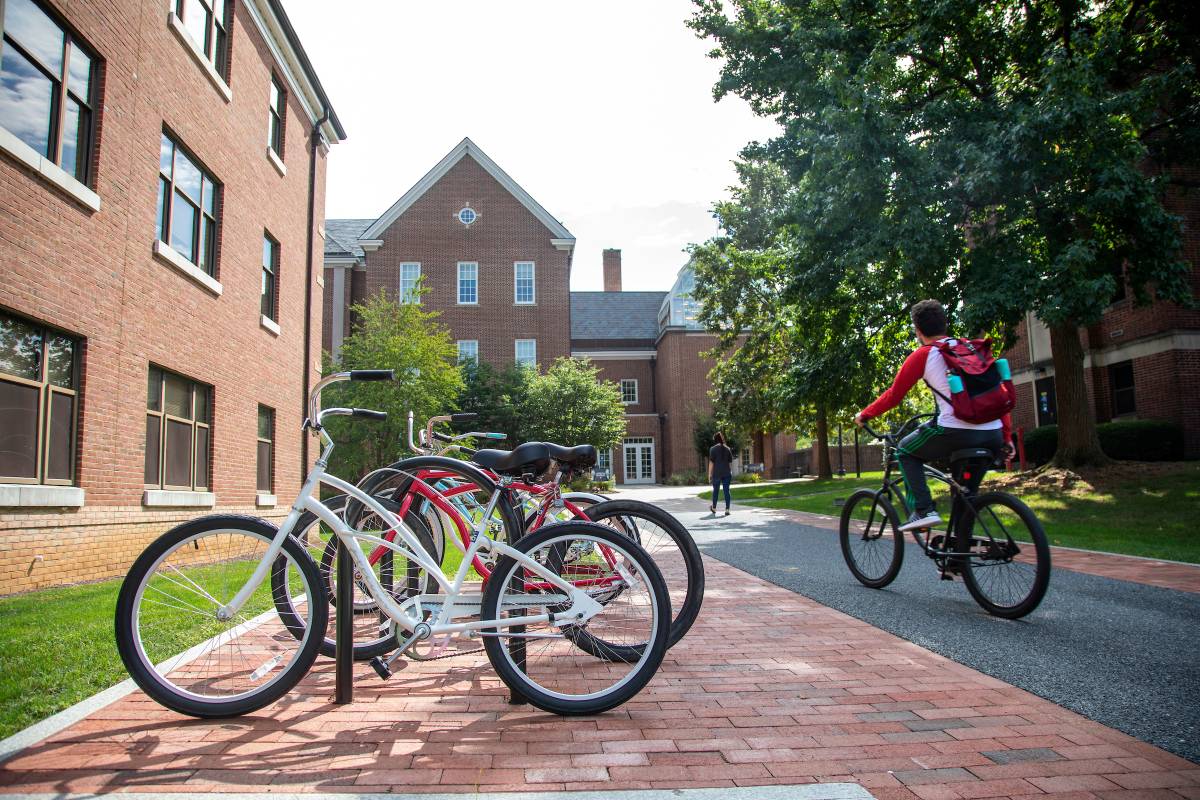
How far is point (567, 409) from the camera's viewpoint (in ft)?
105

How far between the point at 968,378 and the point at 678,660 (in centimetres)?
281

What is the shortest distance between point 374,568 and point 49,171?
6.51m

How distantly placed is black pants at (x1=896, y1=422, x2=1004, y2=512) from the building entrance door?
4098 centimetres

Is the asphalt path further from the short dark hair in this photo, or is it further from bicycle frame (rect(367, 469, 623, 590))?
bicycle frame (rect(367, 469, 623, 590))

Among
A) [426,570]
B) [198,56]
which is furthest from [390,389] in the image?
A: [426,570]

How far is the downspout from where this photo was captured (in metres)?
16.8

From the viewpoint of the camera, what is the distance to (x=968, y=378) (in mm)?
5301

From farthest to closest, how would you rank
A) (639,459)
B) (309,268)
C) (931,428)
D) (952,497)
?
(639,459) < (309,268) < (952,497) < (931,428)

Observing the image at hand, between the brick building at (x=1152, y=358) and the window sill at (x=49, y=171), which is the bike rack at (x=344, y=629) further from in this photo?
the brick building at (x=1152, y=358)

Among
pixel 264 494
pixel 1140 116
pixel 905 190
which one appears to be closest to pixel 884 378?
pixel 905 190

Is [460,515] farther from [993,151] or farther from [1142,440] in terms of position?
[1142,440]

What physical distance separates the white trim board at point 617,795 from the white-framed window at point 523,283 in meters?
33.6

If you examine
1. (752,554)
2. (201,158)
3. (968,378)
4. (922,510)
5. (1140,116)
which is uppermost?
(1140,116)

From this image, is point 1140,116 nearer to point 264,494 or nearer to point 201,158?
point 201,158
